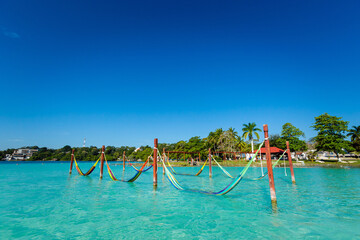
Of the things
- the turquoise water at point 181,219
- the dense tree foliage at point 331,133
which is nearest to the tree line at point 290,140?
the dense tree foliage at point 331,133

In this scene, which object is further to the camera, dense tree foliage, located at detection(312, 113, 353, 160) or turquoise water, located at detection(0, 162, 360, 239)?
dense tree foliage, located at detection(312, 113, 353, 160)

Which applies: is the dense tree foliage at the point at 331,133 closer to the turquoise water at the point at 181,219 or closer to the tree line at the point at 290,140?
the tree line at the point at 290,140

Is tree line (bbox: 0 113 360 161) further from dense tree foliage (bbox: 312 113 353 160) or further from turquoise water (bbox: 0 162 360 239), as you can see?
turquoise water (bbox: 0 162 360 239)

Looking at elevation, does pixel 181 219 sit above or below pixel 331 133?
below

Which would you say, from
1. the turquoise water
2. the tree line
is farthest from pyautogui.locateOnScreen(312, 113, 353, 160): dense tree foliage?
the turquoise water

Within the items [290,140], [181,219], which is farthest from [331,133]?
[181,219]

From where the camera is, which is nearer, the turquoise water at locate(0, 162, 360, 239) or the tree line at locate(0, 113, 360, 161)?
the turquoise water at locate(0, 162, 360, 239)

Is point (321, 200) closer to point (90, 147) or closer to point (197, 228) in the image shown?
point (197, 228)

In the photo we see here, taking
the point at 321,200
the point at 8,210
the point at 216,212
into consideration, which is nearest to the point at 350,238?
the point at 216,212

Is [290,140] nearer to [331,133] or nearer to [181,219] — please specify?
[331,133]

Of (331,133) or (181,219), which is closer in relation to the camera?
(181,219)

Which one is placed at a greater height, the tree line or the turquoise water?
the tree line

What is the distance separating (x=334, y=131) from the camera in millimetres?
39625

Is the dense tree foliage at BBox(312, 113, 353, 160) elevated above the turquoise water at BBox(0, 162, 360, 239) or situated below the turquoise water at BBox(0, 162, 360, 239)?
above
